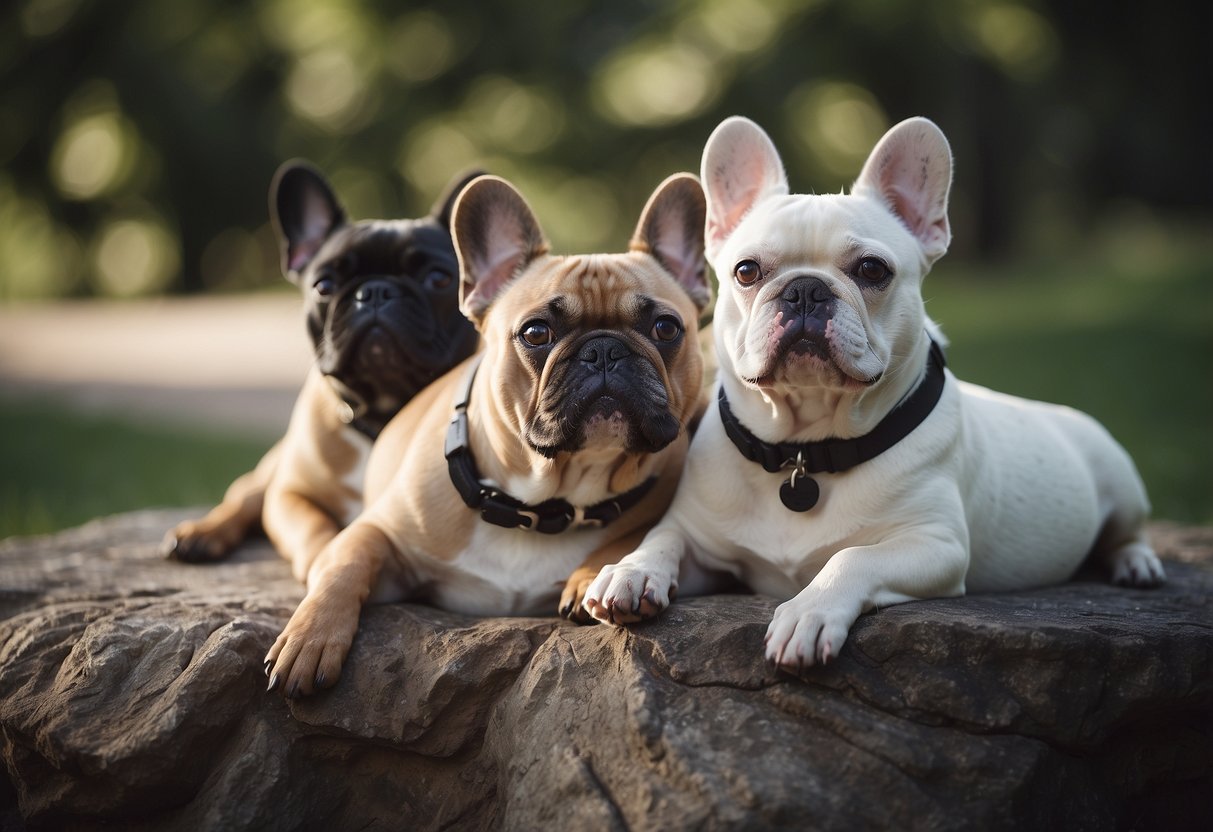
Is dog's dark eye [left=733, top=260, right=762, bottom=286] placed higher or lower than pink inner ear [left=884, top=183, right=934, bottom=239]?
lower

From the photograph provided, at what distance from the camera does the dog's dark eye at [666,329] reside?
132 inches

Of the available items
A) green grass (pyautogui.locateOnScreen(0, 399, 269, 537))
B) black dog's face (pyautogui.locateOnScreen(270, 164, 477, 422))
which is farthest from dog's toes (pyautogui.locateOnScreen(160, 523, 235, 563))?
green grass (pyautogui.locateOnScreen(0, 399, 269, 537))

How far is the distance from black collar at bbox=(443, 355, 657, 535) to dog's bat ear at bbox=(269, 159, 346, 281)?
1.62 meters

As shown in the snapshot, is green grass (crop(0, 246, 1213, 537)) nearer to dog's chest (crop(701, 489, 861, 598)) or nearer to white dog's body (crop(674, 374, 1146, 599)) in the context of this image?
white dog's body (crop(674, 374, 1146, 599))

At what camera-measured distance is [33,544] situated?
4629mm

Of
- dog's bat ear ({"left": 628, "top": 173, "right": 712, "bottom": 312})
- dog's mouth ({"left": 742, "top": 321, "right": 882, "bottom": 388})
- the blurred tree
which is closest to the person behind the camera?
dog's mouth ({"left": 742, "top": 321, "right": 882, "bottom": 388})

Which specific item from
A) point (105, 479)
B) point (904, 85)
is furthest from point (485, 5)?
point (105, 479)

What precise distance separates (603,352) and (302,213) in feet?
6.83

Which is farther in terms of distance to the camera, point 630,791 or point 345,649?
point 345,649

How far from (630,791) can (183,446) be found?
756 centimetres

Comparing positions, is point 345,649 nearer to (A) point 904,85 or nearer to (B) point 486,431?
(B) point 486,431

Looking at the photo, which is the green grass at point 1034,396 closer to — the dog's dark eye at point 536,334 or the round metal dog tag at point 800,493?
the dog's dark eye at point 536,334

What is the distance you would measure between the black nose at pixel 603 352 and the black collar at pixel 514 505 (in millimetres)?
464

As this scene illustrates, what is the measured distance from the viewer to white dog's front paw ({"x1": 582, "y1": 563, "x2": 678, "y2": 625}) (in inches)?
113
